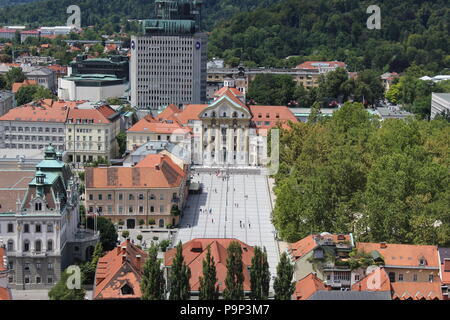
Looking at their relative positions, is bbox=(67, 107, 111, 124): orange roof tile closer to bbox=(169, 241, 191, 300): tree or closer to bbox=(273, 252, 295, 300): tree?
bbox=(169, 241, 191, 300): tree

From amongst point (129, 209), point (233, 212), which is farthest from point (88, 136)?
point (129, 209)

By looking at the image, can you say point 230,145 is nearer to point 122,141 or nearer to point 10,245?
point 122,141

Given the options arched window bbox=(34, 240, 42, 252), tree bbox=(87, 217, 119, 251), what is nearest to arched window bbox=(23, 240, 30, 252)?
arched window bbox=(34, 240, 42, 252)

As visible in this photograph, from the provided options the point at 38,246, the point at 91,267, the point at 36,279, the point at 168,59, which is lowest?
the point at 36,279

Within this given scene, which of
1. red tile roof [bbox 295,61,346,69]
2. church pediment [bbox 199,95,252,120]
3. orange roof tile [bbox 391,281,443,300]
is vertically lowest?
orange roof tile [bbox 391,281,443,300]
